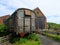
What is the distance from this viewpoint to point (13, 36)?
20359 mm

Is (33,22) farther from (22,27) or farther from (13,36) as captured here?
(13,36)

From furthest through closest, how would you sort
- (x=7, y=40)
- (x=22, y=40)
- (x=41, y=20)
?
(x=41, y=20), (x=7, y=40), (x=22, y=40)

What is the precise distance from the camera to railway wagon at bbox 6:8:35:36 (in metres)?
19.5

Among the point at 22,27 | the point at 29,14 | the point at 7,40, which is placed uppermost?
the point at 29,14

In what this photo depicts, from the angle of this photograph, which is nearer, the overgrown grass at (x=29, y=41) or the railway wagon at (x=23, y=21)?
the overgrown grass at (x=29, y=41)

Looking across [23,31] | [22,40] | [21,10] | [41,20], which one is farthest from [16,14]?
[41,20]

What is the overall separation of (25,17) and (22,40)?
130 inches

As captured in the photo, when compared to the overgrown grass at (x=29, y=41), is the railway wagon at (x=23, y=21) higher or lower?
higher

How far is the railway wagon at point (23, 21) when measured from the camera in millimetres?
19469

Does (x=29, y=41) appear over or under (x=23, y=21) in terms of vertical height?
under

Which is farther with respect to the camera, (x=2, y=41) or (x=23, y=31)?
(x=23, y=31)

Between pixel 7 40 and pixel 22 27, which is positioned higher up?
pixel 22 27

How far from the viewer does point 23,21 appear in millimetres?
19750

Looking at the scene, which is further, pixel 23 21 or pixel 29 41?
pixel 23 21
